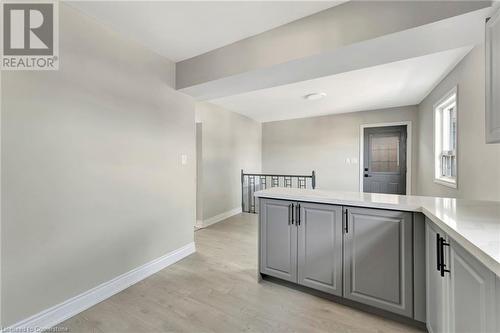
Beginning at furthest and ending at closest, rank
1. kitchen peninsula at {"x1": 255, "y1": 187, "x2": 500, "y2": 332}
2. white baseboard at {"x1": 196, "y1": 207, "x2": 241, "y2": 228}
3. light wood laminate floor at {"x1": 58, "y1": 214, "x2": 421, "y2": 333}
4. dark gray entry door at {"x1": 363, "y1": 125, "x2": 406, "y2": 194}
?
dark gray entry door at {"x1": 363, "y1": 125, "x2": 406, "y2": 194}
white baseboard at {"x1": 196, "y1": 207, "x2": 241, "y2": 228}
light wood laminate floor at {"x1": 58, "y1": 214, "x2": 421, "y2": 333}
kitchen peninsula at {"x1": 255, "y1": 187, "x2": 500, "y2": 332}

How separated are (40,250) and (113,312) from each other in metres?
0.74

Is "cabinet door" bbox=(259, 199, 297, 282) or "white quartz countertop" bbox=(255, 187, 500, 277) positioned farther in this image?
"cabinet door" bbox=(259, 199, 297, 282)

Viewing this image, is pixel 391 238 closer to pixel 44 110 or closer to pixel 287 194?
pixel 287 194

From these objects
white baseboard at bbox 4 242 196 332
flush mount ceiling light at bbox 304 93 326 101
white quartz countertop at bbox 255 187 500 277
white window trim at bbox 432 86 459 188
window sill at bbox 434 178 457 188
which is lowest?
white baseboard at bbox 4 242 196 332

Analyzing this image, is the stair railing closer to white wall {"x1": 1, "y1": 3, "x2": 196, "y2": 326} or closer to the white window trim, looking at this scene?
the white window trim

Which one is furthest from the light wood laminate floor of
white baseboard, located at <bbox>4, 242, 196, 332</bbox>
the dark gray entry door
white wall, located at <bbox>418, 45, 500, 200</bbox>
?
the dark gray entry door

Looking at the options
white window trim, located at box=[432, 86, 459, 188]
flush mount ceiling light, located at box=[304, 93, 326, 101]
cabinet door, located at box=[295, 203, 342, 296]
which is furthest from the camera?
flush mount ceiling light, located at box=[304, 93, 326, 101]

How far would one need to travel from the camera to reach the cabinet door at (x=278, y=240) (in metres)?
2.02

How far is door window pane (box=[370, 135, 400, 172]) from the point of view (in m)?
4.99

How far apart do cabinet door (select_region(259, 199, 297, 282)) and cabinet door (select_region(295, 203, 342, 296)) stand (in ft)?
0.25

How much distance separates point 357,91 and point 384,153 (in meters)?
2.15

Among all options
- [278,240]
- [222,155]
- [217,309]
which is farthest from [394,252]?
[222,155]

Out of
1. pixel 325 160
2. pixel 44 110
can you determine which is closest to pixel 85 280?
pixel 44 110

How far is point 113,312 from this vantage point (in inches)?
70.1
